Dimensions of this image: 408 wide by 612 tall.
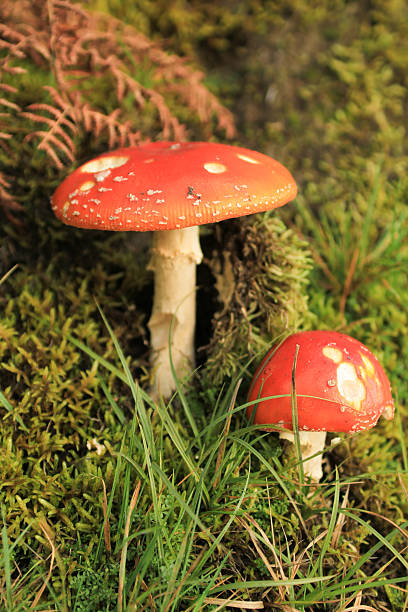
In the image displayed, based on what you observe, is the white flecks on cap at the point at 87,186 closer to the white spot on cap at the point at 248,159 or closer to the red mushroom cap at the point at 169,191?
the red mushroom cap at the point at 169,191

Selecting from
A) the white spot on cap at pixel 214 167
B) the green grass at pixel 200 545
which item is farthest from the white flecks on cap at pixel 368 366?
the white spot on cap at pixel 214 167

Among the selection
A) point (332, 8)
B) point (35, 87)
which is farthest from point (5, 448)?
point (332, 8)

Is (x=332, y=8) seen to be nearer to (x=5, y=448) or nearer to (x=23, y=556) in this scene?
(x=5, y=448)

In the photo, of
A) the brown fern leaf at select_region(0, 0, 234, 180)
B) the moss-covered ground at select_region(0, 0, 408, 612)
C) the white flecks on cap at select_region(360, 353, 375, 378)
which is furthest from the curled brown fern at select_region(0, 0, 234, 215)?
the white flecks on cap at select_region(360, 353, 375, 378)

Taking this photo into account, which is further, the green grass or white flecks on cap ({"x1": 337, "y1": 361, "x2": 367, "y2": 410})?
white flecks on cap ({"x1": 337, "y1": 361, "x2": 367, "y2": 410})

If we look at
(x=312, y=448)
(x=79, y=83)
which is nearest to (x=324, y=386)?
(x=312, y=448)

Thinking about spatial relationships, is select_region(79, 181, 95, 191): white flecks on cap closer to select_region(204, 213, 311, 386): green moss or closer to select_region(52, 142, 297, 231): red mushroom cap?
select_region(52, 142, 297, 231): red mushroom cap
